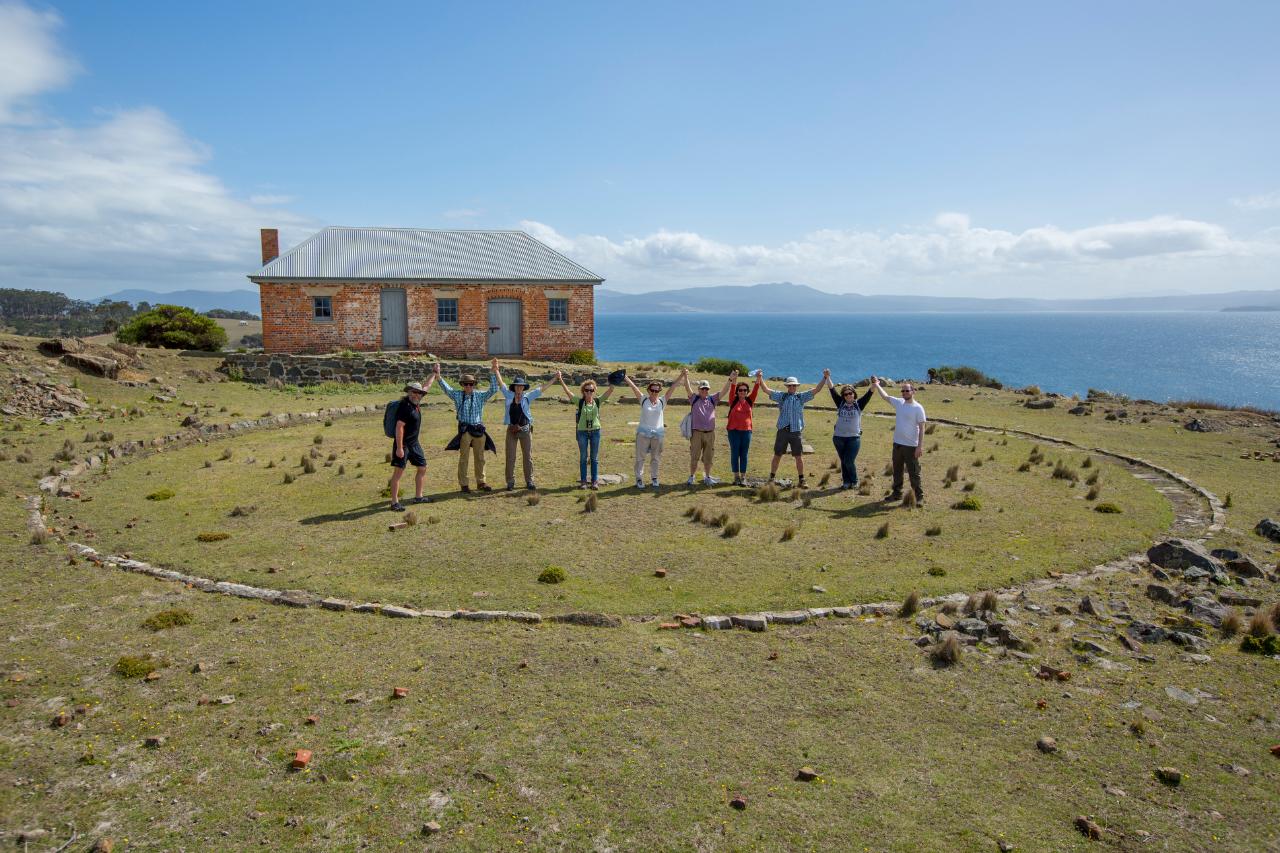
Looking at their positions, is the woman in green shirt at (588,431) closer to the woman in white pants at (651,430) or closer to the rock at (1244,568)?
the woman in white pants at (651,430)

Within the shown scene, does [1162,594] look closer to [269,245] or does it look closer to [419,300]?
[419,300]

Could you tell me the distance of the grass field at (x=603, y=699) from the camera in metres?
5.74

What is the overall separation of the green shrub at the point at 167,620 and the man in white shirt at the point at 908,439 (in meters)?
11.5

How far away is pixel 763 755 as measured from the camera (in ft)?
21.5

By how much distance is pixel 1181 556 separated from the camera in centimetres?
1118

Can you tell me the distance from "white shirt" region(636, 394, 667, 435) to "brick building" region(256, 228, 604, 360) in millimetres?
25771

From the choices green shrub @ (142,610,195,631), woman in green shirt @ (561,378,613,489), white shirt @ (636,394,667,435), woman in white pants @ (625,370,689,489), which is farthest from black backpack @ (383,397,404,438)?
green shrub @ (142,610,195,631)

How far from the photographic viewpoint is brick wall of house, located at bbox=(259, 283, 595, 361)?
1496 inches

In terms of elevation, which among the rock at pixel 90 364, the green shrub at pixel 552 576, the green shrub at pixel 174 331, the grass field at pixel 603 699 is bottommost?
the grass field at pixel 603 699

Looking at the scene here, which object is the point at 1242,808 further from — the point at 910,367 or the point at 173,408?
the point at 910,367

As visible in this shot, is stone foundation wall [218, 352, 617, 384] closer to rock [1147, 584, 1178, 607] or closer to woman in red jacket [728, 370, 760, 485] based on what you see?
woman in red jacket [728, 370, 760, 485]

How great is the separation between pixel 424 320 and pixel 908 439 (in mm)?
Result: 29551

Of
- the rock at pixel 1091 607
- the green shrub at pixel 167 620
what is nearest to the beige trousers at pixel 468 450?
the green shrub at pixel 167 620

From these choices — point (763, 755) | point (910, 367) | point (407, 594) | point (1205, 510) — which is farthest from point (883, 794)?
point (910, 367)
